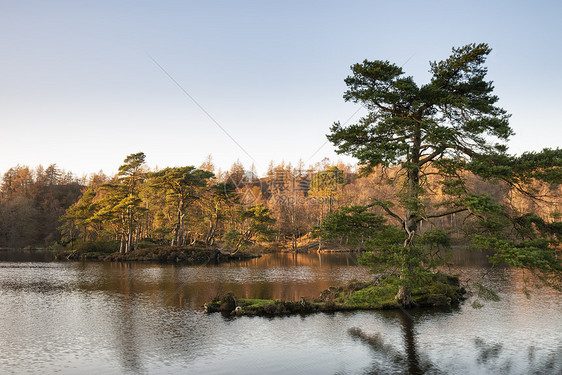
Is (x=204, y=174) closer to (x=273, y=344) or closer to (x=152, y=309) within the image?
(x=152, y=309)

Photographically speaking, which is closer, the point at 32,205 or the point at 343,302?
the point at 343,302

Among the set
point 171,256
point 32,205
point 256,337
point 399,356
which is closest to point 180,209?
point 171,256

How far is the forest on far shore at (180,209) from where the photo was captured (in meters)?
52.5

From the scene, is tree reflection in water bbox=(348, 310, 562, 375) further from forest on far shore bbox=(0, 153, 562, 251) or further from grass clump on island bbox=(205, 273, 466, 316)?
forest on far shore bbox=(0, 153, 562, 251)

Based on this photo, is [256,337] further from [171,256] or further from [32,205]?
[32,205]

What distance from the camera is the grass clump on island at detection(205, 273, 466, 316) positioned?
66.3 feet

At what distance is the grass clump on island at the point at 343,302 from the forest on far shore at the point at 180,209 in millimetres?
6254

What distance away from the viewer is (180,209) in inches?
2117

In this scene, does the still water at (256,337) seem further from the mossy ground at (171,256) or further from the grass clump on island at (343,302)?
the mossy ground at (171,256)

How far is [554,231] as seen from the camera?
578 inches

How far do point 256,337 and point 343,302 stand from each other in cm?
756

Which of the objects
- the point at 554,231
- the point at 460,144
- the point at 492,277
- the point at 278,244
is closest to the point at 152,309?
the point at 460,144

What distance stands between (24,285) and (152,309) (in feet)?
52.5

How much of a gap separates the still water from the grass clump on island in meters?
0.89
